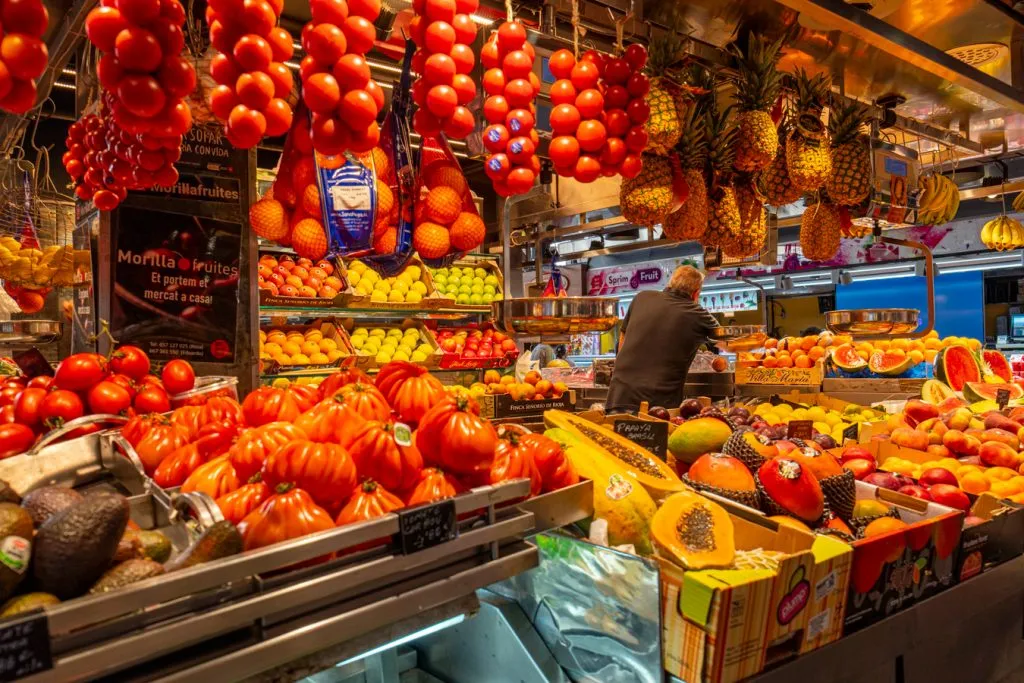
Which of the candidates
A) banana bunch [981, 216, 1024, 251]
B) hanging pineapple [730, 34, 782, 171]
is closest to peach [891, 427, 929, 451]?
hanging pineapple [730, 34, 782, 171]

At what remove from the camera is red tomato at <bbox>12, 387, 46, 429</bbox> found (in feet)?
5.71

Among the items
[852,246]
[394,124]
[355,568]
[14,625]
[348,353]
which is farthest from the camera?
[852,246]

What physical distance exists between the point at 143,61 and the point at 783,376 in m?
4.97

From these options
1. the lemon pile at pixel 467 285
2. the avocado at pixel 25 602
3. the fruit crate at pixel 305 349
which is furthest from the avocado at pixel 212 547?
the lemon pile at pixel 467 285

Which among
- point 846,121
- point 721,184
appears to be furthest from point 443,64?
point 846,121

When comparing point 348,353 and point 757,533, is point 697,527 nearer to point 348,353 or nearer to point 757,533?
point 757,533

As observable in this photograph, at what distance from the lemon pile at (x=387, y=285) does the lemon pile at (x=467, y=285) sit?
0.65 feet

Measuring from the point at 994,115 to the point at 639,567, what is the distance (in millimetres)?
5651

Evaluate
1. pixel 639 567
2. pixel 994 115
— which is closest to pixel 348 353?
pixel 639 567

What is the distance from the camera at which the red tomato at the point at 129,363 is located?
2.00 meters

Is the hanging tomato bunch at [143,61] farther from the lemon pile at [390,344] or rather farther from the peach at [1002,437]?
the lemon pile at [390,344]

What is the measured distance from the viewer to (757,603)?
137 centimetres

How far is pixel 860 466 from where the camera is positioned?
2389 mm

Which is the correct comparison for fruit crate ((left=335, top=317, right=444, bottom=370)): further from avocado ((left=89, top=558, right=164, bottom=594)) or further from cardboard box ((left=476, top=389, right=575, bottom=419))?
avocado ((left=89, top=558, right=164, bottom=594))
